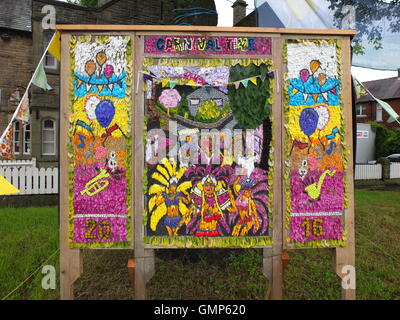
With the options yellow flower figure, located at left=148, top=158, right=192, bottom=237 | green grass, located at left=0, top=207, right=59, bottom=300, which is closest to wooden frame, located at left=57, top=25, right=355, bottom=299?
yellow flower figure, located at left=148, top=158, right=192, bottom=237

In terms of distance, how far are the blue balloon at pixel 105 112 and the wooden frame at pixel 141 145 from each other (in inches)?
7.5

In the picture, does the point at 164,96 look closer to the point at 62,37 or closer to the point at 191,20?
the point at 62,37

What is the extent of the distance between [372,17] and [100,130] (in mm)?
3602

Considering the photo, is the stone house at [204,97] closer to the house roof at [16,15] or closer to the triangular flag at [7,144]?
the triangular flag at [7,144]

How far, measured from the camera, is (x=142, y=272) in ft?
8.71

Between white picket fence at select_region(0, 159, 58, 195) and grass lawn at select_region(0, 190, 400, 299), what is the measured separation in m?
3.90

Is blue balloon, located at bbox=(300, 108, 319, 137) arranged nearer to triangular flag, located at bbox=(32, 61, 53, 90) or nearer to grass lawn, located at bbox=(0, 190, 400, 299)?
grass lawn, located at bbox=(0, 190, 400, 299)

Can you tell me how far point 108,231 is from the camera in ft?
8.64

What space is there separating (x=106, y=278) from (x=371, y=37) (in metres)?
4.30

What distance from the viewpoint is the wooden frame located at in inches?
102

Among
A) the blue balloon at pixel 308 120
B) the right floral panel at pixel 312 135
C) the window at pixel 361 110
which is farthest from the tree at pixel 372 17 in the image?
the window at pixel 361 110

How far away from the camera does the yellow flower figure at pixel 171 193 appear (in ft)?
8.60

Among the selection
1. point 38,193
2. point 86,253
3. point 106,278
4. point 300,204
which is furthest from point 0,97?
point 300,204

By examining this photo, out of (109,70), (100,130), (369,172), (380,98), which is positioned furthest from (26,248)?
(380,98)
